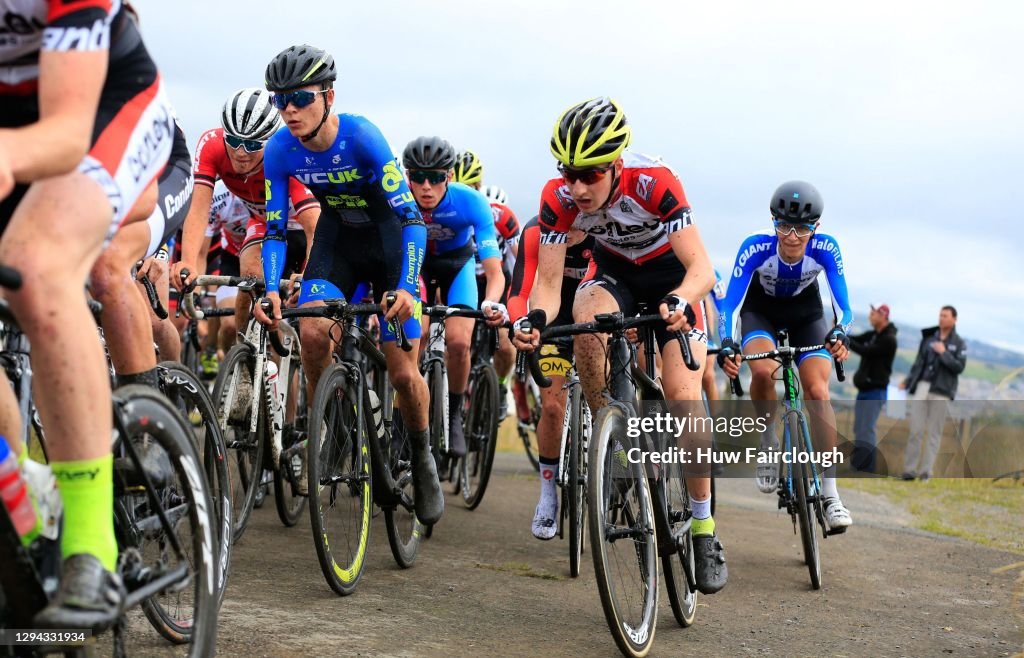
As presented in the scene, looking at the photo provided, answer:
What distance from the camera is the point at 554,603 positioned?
6.02 meters

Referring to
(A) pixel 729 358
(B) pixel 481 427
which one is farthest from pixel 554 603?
(B) pixel 481 427

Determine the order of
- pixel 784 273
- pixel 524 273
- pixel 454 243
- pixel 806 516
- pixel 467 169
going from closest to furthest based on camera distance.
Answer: pixel 524 273
pixel 806 516
pixel 454 243
pixel 784 273
pixel 467 169

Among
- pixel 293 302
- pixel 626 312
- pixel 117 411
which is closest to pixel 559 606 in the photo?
pixel 626 312

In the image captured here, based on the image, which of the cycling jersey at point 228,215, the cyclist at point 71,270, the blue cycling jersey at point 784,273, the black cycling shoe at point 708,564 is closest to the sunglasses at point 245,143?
the cycling jersey at point 228,215

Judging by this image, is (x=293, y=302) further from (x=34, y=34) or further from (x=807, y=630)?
(x=34, y=34)

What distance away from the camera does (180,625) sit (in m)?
3.79

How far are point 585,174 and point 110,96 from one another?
109 inches

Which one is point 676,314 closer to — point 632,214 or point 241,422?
point 632,214

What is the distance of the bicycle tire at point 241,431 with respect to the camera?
625cm

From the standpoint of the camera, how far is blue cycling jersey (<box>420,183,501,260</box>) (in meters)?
8.62

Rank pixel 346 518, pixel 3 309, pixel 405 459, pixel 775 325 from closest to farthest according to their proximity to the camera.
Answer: pixel 3 309 < pixel 346 518 < pixel 405 459 < pixel 775 325

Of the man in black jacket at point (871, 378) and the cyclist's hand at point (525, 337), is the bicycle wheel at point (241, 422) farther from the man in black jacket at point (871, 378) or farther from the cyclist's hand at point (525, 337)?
the man in black jacket at point (871, 378)

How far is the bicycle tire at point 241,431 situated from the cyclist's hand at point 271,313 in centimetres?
47

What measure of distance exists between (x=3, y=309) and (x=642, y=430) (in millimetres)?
3102
